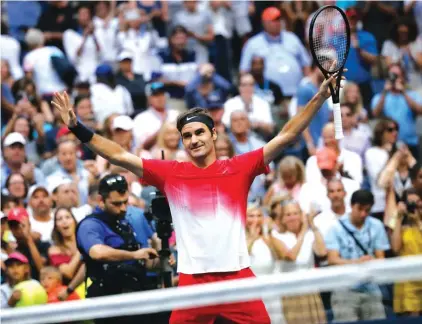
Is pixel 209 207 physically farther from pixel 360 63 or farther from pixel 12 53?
pixel 12 53

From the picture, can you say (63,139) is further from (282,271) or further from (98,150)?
(98,150)

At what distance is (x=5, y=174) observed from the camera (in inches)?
516

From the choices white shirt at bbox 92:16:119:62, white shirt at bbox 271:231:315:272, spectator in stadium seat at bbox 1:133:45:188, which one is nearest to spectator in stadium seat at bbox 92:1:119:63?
white shirt at bbox 92:16:119:62

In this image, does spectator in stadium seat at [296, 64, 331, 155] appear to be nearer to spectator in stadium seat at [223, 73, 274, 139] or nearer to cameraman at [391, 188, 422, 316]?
spectator in stadium seat at [223, 73, 274, 139]

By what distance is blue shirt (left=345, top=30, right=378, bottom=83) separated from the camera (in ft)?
49.3

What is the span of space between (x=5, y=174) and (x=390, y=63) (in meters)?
5.16

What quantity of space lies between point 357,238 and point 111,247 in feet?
8.48

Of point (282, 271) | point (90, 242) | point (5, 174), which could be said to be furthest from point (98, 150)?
point (5, 174)

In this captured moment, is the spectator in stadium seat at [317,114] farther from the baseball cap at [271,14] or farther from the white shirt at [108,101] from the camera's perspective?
the white shirt at [108,101]

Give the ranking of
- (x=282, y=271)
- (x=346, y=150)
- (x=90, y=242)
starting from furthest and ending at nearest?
(x=346, y=150) < (x=282, y=271) < (x=90, y=242)

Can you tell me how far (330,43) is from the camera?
7.88m

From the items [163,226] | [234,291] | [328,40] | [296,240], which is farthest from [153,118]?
[234,291]

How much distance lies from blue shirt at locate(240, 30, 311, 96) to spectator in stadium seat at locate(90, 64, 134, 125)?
5.52 ft

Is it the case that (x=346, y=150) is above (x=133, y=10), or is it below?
below
